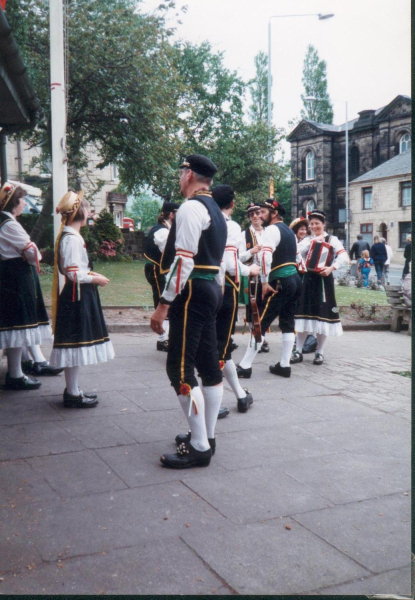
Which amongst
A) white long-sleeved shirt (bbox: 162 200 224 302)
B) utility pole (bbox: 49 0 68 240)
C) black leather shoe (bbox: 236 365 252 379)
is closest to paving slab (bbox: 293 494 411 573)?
white long-sleeved shirt (bbox: 162 200 224 302)

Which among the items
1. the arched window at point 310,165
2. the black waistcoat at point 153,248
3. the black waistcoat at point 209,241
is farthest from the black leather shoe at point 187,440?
the arched window at point 310,165

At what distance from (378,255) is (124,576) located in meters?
19.1

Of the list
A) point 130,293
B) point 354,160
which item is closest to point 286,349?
point 130,293

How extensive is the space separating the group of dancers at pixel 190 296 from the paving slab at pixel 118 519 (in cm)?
53

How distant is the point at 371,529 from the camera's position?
10.6ft

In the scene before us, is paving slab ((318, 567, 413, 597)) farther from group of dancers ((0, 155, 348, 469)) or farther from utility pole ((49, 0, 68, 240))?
utility pole ((49, 0, 68, 240))

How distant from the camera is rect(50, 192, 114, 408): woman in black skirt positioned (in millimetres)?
5105

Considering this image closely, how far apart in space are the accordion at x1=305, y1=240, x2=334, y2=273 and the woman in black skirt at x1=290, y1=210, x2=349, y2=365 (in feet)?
0.19

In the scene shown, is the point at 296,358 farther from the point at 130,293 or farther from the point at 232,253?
the point at 130,293

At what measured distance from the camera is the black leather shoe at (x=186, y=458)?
402 cm

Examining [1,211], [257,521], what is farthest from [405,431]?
[1,211]

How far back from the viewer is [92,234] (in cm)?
2502

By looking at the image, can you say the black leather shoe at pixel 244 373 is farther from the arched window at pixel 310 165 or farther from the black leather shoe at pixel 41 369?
the arched window at pixel 310 165

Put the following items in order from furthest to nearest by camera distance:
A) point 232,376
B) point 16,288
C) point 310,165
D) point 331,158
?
point 310,165 < point 331,158 < point 16,288 < point 232,376
